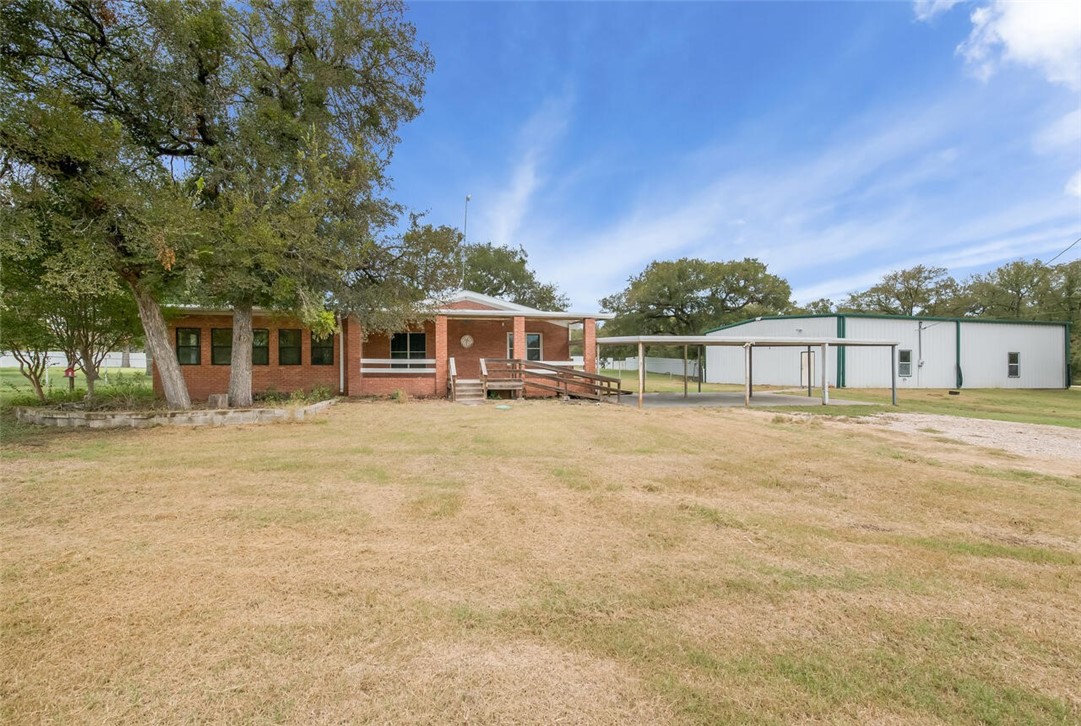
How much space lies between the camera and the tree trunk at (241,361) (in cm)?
1136

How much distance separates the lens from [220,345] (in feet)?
50.7

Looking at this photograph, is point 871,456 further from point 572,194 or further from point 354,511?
point 572,194

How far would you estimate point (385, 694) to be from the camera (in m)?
2.01

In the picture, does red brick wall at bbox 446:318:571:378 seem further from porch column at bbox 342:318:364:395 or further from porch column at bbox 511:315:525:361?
porch column at bbox 342:318:364:395

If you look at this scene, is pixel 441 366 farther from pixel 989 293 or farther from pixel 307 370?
pixel 989 293

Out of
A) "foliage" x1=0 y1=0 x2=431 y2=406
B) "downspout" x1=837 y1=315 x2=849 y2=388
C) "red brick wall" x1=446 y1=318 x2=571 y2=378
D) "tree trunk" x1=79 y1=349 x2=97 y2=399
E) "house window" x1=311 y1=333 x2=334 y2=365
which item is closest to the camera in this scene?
"foliage" x1=0 y1=0 x2=431 y2=406

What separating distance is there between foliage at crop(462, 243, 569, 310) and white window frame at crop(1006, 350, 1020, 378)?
102 feet

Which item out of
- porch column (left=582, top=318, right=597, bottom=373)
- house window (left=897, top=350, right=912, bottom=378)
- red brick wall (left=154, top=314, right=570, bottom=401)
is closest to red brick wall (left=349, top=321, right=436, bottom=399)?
red brick wall (left=154, top=314, right=570, bottom=401)

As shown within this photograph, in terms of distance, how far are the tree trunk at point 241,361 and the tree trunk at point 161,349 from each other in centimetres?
103

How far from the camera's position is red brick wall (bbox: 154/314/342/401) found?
49.8ft

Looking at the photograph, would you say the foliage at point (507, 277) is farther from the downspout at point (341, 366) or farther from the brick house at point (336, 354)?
the downspout at point (341, 366)

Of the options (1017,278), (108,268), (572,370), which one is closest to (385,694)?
(108,268)

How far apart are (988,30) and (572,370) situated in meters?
14.7

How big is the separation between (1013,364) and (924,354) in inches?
234
